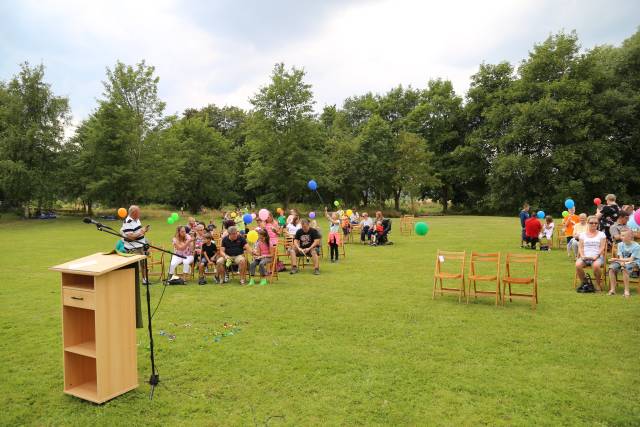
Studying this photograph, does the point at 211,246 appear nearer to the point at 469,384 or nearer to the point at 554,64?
the point at 469,384

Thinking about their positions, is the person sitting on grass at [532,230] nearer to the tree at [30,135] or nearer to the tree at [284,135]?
the tree at [284,135]

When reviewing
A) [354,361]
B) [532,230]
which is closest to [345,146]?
[532,230]

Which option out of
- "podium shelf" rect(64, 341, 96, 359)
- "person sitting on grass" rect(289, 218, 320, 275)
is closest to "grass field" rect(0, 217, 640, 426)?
"podium shelf" rect(64, 341, 96, 359)

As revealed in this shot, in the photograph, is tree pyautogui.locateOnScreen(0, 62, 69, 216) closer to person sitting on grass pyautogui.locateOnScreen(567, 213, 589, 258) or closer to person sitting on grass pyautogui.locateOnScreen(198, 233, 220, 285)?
person sitting on grass pyautogui.locateOnScreen(198, 233, 220, 285)

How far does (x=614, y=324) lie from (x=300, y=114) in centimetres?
4015

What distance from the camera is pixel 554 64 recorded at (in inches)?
1677

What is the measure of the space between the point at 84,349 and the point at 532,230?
52.7 ft

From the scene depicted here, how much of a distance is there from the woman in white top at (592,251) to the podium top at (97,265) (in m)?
9.35

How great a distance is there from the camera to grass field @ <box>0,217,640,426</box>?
4.28 metres

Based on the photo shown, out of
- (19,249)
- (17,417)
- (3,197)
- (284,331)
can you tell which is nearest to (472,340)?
(284,331)

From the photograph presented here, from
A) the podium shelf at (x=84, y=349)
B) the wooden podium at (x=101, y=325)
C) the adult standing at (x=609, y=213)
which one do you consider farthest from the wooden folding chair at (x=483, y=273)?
the podium shelf at (x=84, y=349)

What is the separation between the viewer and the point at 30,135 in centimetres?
3684

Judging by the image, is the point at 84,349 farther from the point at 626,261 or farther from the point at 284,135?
the point at 284,135

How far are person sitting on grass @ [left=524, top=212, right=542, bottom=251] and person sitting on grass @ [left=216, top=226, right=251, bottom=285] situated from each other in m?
11.3
